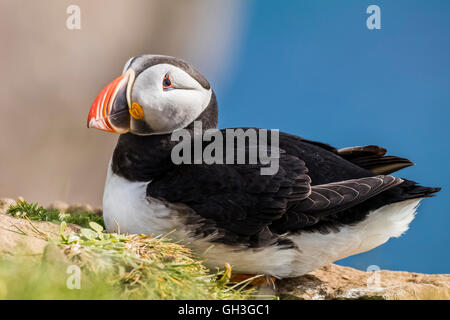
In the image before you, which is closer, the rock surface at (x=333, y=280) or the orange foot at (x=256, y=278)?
the rock surface at (x=333, y=280)

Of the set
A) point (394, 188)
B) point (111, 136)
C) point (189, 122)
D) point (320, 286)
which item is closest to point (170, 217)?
point (189, 122)

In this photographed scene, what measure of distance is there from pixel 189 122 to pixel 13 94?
358 centimetres

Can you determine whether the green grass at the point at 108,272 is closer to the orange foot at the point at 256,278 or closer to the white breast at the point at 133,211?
the white breast at the point at 133,211

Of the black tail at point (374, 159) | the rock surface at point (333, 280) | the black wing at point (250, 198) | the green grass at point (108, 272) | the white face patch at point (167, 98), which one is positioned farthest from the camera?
the black tail at point (374, 159)

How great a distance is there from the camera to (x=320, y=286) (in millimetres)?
2748

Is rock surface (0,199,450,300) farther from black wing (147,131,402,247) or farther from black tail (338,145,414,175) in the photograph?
black tail (338,145,414,175)

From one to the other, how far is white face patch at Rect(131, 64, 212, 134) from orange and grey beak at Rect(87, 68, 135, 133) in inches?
1.6

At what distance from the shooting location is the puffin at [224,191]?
244cm

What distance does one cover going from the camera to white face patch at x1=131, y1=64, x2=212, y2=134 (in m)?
2.53

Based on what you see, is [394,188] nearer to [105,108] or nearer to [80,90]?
[105,108]

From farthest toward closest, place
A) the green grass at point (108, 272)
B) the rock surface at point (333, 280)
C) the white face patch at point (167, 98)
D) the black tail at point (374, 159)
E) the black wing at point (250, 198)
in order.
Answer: the black tail at point (374, 159)
the white face patch at point (167, 98)
the black wing at point (250, 198)
the rock surface at point (333, 280)
the green grass at point (108, 272)

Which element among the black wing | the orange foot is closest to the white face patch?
the black wing

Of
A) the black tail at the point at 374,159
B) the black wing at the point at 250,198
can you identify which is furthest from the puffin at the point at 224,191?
the black tail at the point at 374,159

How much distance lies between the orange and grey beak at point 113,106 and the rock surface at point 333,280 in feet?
1.90
